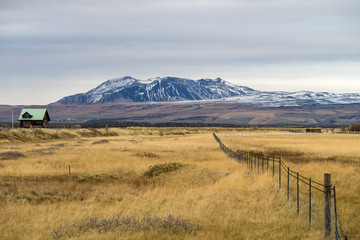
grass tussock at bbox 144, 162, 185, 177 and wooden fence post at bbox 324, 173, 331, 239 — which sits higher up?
wooden fence post at bbox 324, 173, 331, 239

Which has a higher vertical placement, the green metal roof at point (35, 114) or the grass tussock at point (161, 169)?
the green metal roof at point (35, 114)

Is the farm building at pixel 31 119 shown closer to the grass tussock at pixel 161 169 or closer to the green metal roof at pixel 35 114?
the green metal roof at pixel 35 114

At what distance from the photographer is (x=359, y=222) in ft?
50.7

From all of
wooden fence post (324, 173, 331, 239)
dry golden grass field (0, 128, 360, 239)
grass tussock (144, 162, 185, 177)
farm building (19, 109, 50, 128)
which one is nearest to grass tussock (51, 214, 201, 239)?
dry golden grass field (0, 128, 360, 239)

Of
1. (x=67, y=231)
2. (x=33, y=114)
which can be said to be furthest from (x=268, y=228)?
(x=33, y=114)

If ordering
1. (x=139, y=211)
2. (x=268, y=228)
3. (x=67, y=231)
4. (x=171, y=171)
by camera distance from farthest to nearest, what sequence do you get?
(x=171, y=171)
(x=139, y=211)
(x=268, y=228)
(x=67, y=231)

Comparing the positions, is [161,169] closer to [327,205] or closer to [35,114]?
[327,205]

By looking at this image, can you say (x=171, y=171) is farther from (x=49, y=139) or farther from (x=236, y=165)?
(x=49, y=139)

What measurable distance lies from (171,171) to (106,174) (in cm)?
399

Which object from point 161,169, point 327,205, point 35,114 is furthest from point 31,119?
point 327,205

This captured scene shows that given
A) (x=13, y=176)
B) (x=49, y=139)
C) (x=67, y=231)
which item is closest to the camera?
(x=67, y=231)

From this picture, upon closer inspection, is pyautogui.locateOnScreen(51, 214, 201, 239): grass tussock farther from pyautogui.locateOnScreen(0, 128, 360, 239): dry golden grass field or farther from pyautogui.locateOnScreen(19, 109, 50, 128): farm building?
pyautogui.locateOnScreen(19, 109, 50, 128): farm building

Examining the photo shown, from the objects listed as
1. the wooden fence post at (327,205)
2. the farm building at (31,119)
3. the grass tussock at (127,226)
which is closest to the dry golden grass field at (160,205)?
the grass tussock at (127,226)

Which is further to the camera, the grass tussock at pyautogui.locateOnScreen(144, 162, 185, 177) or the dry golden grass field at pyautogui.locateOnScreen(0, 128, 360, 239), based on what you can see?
the grass tussock at pyautogui.locateOnScreen(144, 162, 185, 177)
